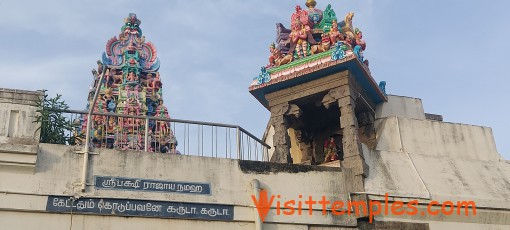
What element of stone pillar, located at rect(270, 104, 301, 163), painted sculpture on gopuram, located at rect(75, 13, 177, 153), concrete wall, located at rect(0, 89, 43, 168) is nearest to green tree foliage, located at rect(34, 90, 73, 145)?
concrete wall, located at rect(0, 89, 43, 168)

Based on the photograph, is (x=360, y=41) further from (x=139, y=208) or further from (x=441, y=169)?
(x=139, y=208)

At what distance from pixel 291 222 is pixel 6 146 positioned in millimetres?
5561

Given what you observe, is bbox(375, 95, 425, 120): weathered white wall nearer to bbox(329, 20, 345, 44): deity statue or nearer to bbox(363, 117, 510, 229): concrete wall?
bbox(363, 117, 510, 229): concrete wall

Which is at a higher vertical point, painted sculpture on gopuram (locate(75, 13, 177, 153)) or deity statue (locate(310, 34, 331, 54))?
painted sculpture on gopuram (locate(75, 13, 177, 153))

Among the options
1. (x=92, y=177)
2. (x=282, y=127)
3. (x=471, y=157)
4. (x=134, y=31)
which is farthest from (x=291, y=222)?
(x=134, y=31)

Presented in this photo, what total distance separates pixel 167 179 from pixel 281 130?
12.3 ft

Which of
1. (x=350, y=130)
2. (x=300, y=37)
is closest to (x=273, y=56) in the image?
(x=300, y=37)

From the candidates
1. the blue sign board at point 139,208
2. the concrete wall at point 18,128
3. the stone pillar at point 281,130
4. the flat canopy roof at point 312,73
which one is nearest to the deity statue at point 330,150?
the flat canopy roof at point 312,73

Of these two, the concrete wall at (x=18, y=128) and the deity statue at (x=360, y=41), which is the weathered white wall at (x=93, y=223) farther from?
the deity statue at (x=360, y=41)

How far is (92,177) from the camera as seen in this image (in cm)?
1122

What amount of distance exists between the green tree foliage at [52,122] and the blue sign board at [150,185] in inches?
49.1

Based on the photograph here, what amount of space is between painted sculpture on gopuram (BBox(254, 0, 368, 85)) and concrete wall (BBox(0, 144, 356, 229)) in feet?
9.72

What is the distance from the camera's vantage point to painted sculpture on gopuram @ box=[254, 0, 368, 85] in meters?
14.3

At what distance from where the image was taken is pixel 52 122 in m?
11.7
